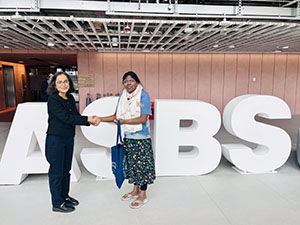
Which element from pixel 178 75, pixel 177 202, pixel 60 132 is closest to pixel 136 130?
pixel 60 132

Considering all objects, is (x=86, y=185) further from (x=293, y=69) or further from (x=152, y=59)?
(x=293, y=69)

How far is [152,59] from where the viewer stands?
8.79m

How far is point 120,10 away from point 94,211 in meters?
2.99

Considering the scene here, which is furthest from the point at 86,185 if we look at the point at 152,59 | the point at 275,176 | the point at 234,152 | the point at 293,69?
the point at 293,69

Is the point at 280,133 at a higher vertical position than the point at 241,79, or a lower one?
lower

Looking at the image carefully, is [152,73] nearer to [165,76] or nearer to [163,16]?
[165,76]

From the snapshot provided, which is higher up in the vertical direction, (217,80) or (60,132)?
(217,80)

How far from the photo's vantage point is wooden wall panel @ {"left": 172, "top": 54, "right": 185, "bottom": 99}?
8.89 m

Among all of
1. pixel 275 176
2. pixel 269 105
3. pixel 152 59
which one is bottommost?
pixel 275 176

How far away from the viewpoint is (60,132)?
7.44 feet

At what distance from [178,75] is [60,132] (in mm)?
7230

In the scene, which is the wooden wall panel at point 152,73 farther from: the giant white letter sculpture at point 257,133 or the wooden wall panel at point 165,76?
the giant white letter sculpture at point 257,133

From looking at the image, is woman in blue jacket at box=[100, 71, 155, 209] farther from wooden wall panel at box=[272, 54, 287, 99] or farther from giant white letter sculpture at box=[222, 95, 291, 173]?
wooden wall panel at box=[272, 54, 287, 99]

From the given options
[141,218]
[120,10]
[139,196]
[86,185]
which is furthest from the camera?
[120,10]
